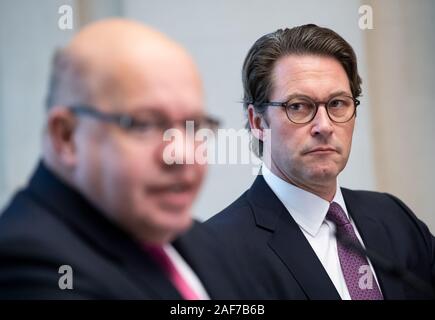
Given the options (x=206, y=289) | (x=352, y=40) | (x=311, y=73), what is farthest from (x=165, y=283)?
(x=352, y=40)

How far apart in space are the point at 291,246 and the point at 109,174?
1.63 ft

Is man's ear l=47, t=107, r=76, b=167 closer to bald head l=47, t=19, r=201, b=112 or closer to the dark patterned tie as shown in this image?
bald head l=47, t=19, r=201, b=112

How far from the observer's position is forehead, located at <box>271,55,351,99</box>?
1164 mm

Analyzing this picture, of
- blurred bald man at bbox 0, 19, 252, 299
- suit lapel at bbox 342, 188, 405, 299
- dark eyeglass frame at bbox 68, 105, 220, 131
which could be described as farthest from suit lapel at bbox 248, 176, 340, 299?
dark eyeglass frame at bbox 68, 105, 220, 131

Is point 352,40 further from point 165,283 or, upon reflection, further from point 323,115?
point 165,283

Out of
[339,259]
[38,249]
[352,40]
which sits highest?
[352,40]

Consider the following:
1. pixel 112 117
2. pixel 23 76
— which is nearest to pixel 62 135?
pixel 112 117

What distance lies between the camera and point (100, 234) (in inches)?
29.7

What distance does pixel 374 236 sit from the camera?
1.18 metres

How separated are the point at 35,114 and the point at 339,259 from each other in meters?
0.68

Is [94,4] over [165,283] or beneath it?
over

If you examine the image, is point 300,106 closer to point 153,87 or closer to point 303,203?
point 303,203
